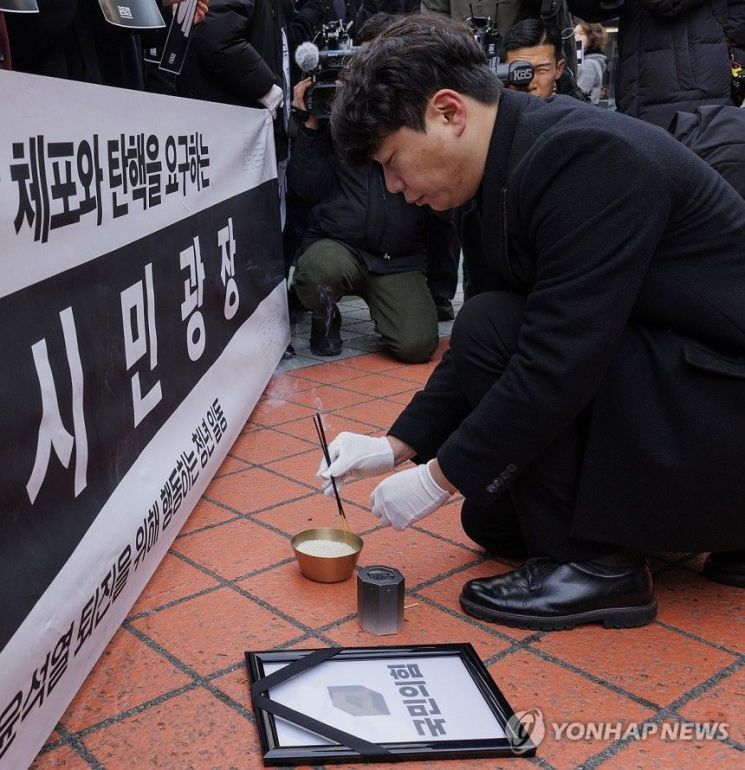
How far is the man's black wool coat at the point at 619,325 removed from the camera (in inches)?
66.4

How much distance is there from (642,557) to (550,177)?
916 millimetres

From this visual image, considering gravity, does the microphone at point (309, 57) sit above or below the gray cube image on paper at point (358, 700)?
above

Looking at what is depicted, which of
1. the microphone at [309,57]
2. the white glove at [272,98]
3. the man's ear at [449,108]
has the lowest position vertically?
the white glove at [272,98]

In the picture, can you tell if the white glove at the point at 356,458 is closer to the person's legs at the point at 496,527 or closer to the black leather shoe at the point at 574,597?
the person's legs at the point at 496,527

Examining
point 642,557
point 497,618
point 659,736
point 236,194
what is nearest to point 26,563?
point 497,618

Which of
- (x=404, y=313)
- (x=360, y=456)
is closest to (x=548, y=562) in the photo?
(x=360, y=456)

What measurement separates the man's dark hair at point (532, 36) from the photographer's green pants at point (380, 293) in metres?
1.22

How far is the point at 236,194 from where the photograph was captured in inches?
133

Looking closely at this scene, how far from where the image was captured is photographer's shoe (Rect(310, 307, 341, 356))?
451cm

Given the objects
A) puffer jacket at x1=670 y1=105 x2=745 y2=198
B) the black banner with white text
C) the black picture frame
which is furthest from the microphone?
the black picture frame

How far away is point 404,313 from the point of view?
443 centimetres

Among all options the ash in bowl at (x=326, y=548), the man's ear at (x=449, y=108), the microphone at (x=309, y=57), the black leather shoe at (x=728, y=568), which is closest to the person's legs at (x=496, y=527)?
the ash in bowl at (x=326, y=548)

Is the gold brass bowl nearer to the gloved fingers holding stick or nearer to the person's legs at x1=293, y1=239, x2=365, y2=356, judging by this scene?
the gloved fingers holding stick

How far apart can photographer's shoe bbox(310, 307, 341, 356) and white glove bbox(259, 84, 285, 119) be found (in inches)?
40.1
